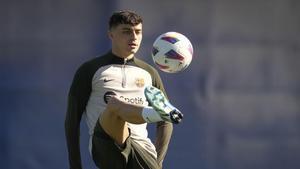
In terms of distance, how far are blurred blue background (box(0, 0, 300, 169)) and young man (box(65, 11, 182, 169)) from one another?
1207 millimetres

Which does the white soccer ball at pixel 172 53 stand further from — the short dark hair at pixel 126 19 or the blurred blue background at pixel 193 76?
the blurred blue background at pixel 193 76

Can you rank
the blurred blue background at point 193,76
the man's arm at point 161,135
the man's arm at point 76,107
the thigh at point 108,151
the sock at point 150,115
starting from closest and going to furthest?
the sock at point 150,115 → the thigh at point 108,151 → the man's arm at point 76,107 → the man's arm at point 161,135 → the blurred blue background at point 193,76

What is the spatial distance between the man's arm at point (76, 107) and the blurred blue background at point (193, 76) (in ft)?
4.19

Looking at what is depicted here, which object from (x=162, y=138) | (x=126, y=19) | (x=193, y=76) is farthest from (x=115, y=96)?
(x=193, y=76)

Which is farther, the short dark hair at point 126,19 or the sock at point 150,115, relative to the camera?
the short dark hair at point 126,19

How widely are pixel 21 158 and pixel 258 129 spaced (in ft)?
6.39

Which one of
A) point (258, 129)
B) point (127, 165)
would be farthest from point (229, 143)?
point (127, 165)

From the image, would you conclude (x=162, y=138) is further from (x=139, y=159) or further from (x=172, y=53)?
(x=172, y=53)

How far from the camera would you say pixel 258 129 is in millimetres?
6496

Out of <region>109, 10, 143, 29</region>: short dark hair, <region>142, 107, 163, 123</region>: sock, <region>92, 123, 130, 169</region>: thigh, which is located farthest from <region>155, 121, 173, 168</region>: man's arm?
<region>142, 107, 163, 123</region>: sock

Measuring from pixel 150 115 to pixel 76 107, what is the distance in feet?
2.59

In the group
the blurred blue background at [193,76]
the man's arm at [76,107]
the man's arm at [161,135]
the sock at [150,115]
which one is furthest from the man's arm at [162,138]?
the blurred blue background at [193,76]

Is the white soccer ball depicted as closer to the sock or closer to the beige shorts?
the beige shorts

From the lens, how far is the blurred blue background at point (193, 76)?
20.4 feet
